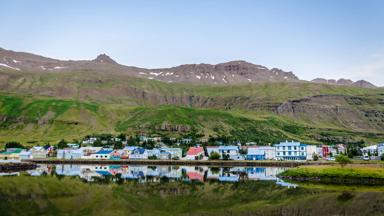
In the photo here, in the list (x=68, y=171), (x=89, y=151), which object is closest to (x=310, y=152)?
(x=68, y=171)

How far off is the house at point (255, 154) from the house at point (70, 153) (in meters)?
58.5

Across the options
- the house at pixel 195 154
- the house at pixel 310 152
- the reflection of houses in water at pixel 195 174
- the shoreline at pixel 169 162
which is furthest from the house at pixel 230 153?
the reflection of houses in water at pixel 195 174

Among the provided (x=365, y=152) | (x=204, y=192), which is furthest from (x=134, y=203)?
(x=365, y=152)

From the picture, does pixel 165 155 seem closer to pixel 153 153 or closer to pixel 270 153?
pixel 153 153

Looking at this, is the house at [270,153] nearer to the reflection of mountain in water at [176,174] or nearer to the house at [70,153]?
the reflection of mountain in water at [176,174]

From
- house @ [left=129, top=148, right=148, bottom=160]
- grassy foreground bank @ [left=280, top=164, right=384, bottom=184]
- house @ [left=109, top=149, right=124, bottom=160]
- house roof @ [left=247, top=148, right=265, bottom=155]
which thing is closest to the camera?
grassy foreground bank @ [left=280, top=164, right=384, bottom=184]

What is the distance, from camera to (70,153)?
14175cm

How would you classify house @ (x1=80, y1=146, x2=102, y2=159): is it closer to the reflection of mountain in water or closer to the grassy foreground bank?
the reflection of mountain in water

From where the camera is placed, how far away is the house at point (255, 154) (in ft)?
422

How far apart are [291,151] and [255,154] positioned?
11.8m

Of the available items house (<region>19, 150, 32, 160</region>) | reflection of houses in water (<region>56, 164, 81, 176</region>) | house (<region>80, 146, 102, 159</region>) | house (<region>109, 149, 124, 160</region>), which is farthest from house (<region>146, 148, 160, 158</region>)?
reflection of houses in water (<region>56, 164, 81, 176</region>)

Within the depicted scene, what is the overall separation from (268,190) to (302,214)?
16.7m

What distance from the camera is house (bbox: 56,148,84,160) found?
140325 millimetres

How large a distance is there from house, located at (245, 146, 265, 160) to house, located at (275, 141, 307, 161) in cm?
509
